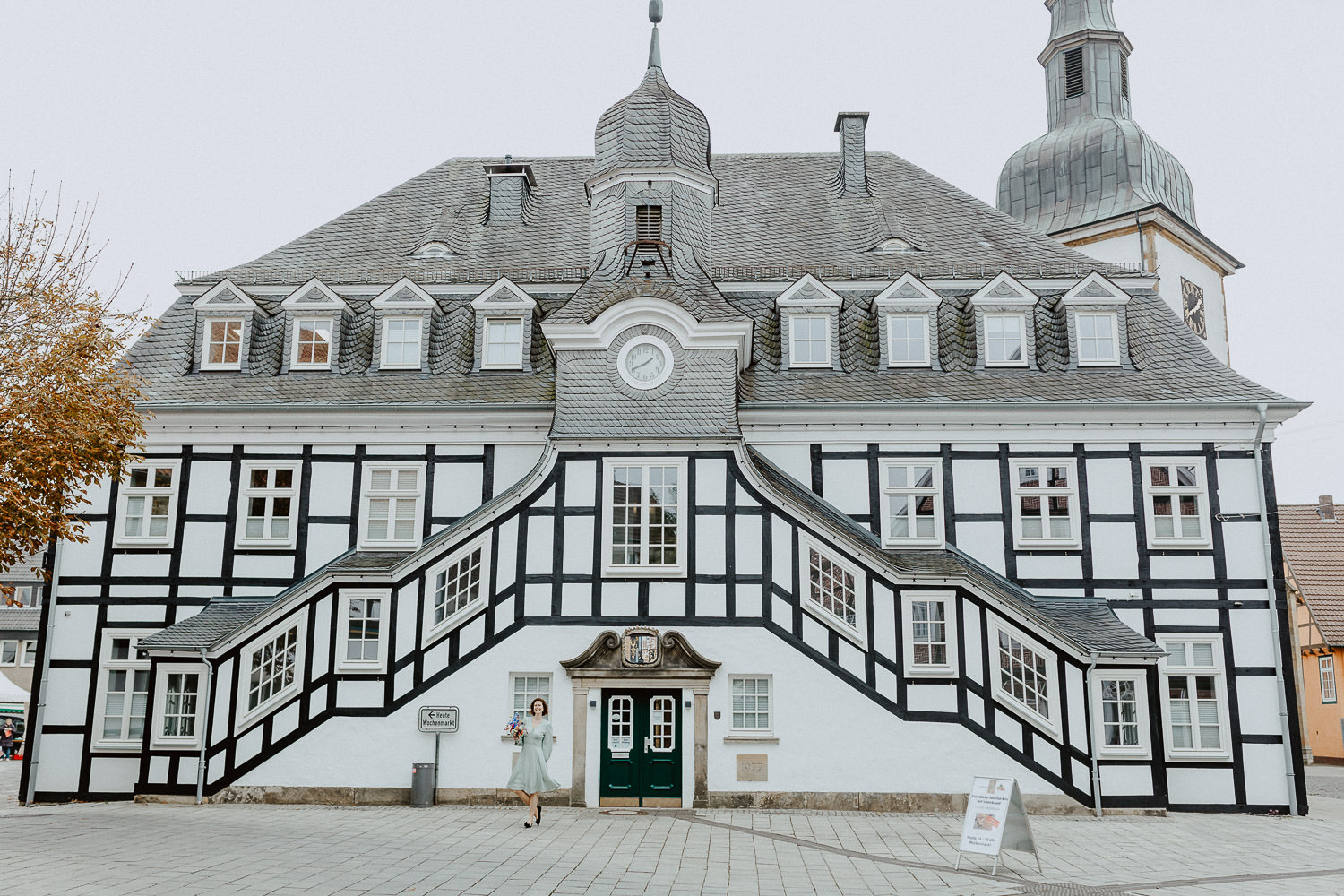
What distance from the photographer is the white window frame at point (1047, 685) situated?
17.8m

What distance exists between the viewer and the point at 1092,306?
21.5 meters

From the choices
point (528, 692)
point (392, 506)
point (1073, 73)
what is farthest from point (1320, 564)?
point (392, 506)

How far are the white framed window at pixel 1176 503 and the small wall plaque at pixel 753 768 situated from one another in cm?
814

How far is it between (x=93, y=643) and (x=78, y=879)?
423 inches

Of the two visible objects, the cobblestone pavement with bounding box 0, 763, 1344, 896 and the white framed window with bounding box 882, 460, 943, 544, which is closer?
the cobblestone pavement with bounding box 0, 763, 1344, 896

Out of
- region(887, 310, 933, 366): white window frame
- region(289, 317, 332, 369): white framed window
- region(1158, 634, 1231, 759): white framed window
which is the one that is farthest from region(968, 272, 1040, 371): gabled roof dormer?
region(289, 317, 332, 369): white framed window

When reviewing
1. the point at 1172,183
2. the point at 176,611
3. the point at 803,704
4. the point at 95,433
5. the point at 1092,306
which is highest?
the point at 1172,183

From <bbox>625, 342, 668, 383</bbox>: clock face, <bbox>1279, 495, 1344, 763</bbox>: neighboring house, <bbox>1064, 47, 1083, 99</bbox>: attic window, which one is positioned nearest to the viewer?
<bbox>625, 342, 668, 383</bbox>: clock face

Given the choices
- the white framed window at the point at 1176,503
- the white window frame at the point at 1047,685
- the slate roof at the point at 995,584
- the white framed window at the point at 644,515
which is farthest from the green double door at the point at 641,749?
the white framed window at the point at 1176,503

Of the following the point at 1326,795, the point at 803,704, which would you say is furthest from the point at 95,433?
the point at 1326,795

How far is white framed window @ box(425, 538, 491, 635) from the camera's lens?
18.4 metres

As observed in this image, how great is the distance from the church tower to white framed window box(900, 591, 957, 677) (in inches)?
520

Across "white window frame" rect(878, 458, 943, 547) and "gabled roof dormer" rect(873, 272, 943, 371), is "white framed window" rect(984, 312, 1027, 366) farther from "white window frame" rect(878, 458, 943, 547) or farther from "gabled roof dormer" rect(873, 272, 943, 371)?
"white window frame" rect(878, 458, 943, 547)

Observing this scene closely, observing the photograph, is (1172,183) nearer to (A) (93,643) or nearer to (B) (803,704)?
(B) (803,704)
